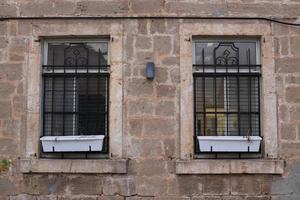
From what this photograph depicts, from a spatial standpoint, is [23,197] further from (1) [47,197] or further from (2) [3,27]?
(2) [3,27]

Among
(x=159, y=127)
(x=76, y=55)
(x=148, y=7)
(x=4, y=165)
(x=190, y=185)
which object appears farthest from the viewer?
(x=76, y=55)

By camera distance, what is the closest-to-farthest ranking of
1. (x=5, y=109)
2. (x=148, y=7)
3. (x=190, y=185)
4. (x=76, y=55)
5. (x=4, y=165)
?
(x=4, y=165) < (x=190, y=185) < (x=5, y=109) < (x=148, y=7) < (x=76, y=55)

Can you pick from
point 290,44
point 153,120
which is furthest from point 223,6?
point 153,120

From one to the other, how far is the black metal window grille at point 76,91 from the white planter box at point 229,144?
55.7 inches

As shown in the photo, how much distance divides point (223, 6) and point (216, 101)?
4.43 ft

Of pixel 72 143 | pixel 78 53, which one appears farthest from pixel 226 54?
pixel 72 143

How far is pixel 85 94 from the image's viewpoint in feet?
25.6

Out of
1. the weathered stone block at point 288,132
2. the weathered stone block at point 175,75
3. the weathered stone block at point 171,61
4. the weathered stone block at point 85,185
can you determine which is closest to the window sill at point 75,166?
the weathered stone block at point 85,185

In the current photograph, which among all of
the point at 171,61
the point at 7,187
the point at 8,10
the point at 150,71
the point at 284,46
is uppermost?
the point at 8,10

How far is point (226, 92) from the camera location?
778 cm

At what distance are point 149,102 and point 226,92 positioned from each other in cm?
111

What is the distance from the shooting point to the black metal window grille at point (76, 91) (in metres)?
7.75

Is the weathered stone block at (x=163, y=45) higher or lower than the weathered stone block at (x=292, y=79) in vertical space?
higher

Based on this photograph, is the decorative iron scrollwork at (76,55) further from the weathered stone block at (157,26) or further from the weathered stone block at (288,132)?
the weathered stone block at (288,132)
